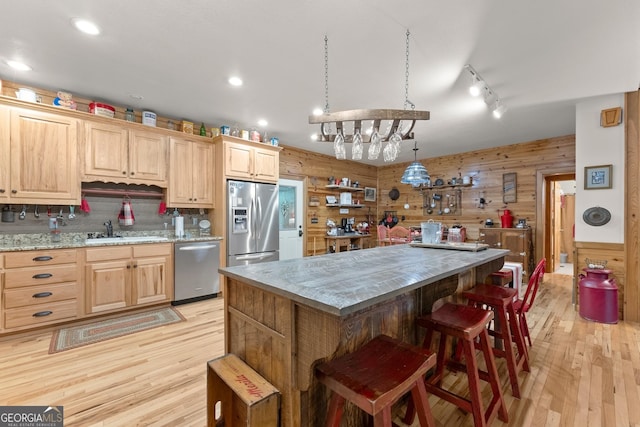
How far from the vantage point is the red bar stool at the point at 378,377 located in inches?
38.4

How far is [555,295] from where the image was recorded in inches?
161

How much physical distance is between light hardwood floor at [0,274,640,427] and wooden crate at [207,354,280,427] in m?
0.38

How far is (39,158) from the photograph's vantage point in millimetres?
2875

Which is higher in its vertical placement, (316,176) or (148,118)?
(148,118)

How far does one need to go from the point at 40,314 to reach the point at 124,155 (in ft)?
5.99

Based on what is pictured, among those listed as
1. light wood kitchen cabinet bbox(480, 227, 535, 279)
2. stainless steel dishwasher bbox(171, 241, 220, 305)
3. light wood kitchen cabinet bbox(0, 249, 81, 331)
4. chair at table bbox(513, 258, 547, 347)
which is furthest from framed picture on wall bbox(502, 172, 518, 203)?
light wood kitchen cabinet bbox(0, 249, 81, 331)

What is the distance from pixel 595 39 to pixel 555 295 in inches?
135

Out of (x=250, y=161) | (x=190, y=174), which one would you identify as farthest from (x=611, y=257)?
(x=190, y=174)

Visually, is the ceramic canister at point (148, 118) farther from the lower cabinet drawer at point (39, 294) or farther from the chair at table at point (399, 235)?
the chair at table at point (399, 235)

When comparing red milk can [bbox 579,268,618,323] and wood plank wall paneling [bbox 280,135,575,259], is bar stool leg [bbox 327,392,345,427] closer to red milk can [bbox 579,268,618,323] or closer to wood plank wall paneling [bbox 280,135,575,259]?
red milk can [bbox 579,268,618,323]

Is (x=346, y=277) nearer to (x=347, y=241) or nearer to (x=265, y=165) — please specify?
(x=265, y=165)

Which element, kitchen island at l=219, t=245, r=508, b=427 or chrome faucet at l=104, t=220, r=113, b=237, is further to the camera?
chrome faucet at l=104, t=220, r=113, b=237

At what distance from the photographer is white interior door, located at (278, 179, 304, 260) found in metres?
5.31

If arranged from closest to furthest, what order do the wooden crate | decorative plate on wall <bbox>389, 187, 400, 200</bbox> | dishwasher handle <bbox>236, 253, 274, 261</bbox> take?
1. the wooden crate
2. dishwasher handle <bbox>236, 253, 274, 261</bbox>
3. decorative plate on wall <bbox>389, 187, 400, 200</bbox>
